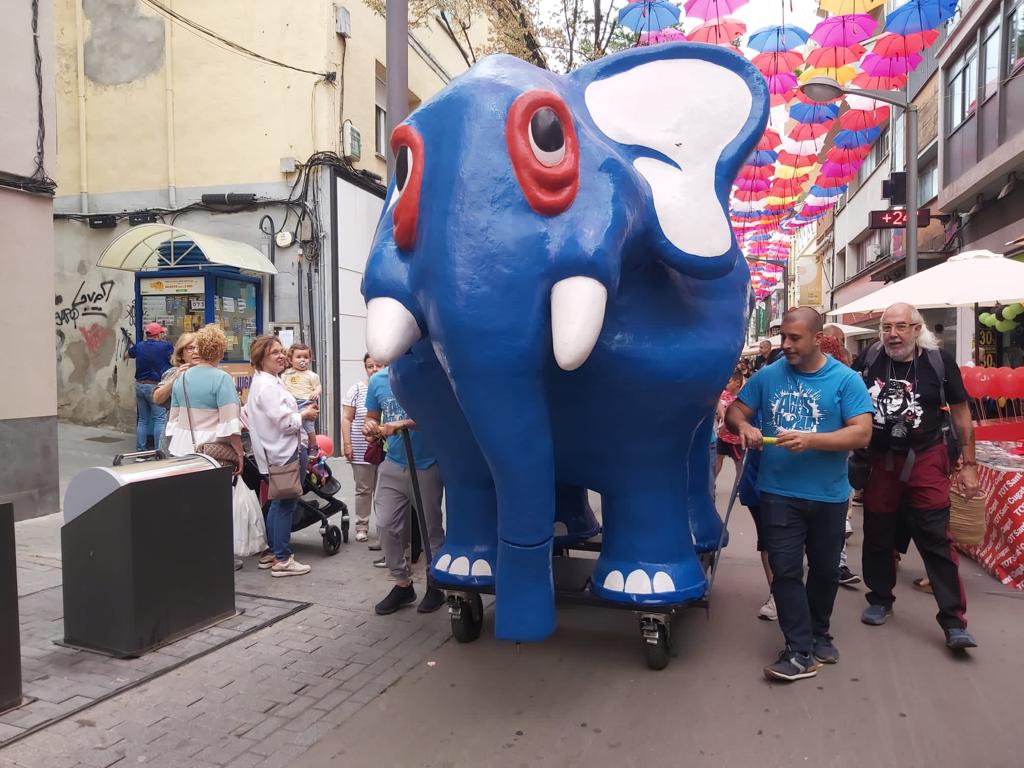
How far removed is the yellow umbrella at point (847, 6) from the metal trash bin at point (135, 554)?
7.61 m

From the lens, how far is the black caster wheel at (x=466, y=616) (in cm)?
402

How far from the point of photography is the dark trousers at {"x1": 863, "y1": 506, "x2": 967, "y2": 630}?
4016mm

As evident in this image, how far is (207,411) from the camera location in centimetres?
515

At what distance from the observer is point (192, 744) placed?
Answer: 122 inches

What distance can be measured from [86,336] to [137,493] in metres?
8.80

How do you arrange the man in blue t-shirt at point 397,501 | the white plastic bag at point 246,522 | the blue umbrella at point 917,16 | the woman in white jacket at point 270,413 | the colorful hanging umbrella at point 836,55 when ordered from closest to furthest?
the man in blue t-shirt at point 397,501, the woman in white jacket at point 270,413, the white plastic bag at point 246,522, the blue umbrella at point 917,16, the colorful hanging umbrella at point 836,55

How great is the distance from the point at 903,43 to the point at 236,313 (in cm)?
870

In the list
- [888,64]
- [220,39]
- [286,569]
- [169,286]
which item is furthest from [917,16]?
[169,286]

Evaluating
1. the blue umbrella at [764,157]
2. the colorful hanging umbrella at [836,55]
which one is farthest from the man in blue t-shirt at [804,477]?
the blue umbrella at [764,157]

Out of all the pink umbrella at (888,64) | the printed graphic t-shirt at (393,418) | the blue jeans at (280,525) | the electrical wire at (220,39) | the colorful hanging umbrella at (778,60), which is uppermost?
the electrical wire at (220,39)

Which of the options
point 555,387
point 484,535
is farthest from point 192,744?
point 555,387

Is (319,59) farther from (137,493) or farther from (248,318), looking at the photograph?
(137,493)

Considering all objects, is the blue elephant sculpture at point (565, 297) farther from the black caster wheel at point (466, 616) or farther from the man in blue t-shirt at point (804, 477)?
the man in blue t-shirt at point (804, 477)

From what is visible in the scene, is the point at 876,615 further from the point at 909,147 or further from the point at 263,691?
the point at 909,147
